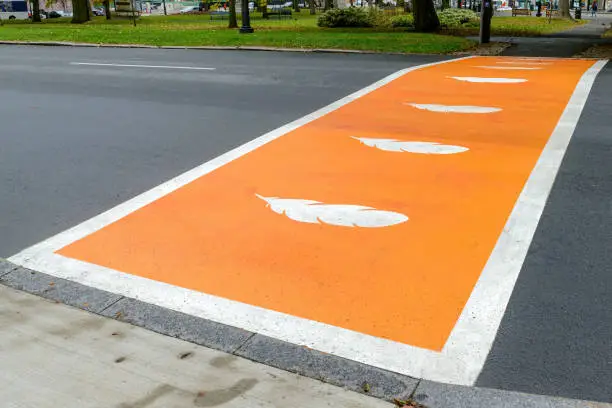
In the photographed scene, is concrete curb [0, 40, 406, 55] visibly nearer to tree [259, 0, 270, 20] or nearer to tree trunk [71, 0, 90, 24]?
tree trunk [71, 0, 90, 24]

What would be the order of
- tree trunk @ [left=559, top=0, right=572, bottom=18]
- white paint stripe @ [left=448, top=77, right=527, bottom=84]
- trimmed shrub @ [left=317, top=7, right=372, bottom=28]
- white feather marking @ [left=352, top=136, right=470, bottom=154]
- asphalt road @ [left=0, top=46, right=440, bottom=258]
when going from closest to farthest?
asphalt road @ [left=0, top=46, right=440, bottom=258] → white feather marking @ [left=352, top=136, right=470, bottom=154] → white paint stripe @ [left=448, top=77, right=527, bottom=84] → trimmed shrub @ [left=317, top=7, right=372, bottom=28] → tree trunk @ [left=559, top=0, right=572, bottom=18]

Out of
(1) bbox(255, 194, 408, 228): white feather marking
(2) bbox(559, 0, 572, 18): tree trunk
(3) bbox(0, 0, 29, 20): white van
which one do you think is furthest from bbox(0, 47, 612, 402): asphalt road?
(3) bbox(0, 0, 29, 20): white van

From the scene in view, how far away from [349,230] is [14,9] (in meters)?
86.2

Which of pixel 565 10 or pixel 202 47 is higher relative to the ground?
pixel 565 10

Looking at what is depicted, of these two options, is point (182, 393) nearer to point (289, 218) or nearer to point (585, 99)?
point (289, 218)

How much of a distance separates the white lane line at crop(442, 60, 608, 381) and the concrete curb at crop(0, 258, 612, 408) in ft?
0.83

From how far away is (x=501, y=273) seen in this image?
422 centimetres

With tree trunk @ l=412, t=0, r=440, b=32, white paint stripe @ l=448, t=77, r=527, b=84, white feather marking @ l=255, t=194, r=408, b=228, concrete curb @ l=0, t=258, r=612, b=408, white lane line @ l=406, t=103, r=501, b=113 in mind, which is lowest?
concrete curb @ l=0, t=258, r=612, b=408

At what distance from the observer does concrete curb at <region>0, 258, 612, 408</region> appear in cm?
293

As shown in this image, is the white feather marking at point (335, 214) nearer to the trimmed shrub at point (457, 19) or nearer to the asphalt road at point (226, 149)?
the asphalt road at point (226, 149)

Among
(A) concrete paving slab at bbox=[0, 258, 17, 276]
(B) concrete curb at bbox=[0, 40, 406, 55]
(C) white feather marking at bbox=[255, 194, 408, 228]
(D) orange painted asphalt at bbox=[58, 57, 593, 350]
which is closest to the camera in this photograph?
(D) orange painted asphalt at bbox=[58, 57, 593, 350]

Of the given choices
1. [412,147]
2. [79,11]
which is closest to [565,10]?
[79,11]

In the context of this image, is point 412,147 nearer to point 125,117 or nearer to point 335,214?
point 335,214

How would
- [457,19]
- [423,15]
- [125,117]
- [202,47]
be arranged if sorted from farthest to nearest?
[457,19] → [423,15] → [202,47] → [125,117]
